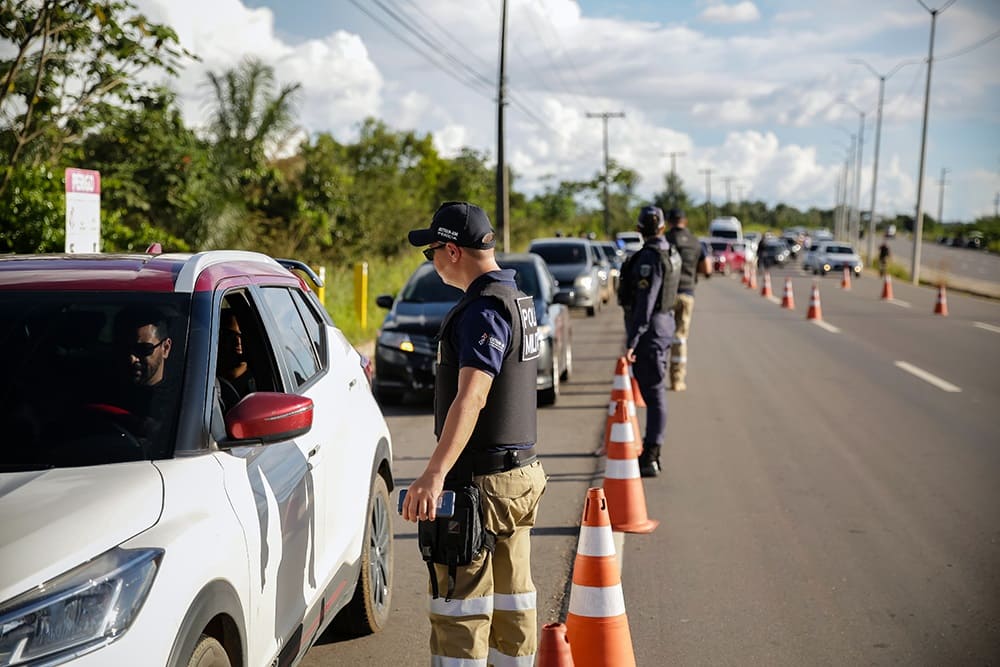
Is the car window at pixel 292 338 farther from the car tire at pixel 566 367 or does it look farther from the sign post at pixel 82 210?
the car tire at pixel 566 367

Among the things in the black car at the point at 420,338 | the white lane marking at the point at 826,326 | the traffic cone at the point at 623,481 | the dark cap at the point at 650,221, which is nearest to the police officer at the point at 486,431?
the traffic cone at the point at 623,481

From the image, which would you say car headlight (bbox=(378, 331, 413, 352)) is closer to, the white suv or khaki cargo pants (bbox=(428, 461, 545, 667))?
the white suv

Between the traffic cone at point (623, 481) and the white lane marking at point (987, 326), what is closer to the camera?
the traffic cone at point (623, 481)

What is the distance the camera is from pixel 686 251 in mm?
12641

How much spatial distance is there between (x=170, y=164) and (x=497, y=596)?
15.1m

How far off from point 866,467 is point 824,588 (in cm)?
328

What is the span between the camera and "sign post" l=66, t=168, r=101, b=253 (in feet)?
28.0

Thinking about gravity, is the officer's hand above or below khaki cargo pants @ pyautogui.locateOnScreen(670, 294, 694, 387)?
above

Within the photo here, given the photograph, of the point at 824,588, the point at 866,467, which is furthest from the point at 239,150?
the point at 824,588

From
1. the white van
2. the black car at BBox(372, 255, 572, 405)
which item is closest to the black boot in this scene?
the black car at BBox(372, 255, 572, 405)

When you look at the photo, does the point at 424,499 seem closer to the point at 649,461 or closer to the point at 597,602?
the point at 597,602

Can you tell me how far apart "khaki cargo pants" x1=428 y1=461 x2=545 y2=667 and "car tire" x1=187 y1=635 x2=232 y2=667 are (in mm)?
850

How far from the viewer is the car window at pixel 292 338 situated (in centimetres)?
427

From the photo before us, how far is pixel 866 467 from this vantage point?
28.8ft
